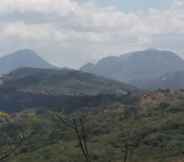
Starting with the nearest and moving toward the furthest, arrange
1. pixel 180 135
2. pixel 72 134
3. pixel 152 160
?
1. pixel 152 160
2. pixel 180 135
3. pixel 72 134

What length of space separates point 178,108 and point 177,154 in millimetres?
56005

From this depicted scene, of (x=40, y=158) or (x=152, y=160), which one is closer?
(x=152, y=160)

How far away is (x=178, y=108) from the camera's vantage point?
139 metres

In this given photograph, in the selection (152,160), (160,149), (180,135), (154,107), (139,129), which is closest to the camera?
(152,160)

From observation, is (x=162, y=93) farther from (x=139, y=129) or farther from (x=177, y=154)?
(x=177, y=154)

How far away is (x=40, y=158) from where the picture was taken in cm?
9488

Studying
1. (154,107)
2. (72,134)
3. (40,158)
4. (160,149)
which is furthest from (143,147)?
(154,107)

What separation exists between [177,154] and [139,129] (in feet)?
87.1

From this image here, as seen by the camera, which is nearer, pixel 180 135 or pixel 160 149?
pixel 160 149

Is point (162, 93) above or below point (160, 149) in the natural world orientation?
below

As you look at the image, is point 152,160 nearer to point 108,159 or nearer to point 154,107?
point 108,159

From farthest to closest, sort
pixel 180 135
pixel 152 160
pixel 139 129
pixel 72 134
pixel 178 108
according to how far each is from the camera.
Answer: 1. pixel 178 108
2. pixel 72 134
3. pixel 139 129
4. pixel 180 135
5. pixel 152 160

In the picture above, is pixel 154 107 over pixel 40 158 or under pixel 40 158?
under

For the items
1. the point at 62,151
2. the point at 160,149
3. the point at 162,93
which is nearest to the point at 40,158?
the point at 62,151
